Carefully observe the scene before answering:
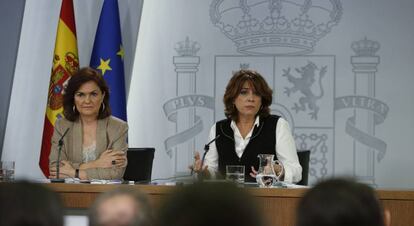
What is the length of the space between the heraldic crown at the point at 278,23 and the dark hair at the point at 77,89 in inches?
74.3

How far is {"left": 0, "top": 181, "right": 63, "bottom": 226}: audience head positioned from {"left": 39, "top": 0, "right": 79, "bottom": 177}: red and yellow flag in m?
4.63

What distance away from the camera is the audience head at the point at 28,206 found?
1.18 metres

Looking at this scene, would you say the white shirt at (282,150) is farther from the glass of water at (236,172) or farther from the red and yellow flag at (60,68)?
the red and yellow flag at (60,68)

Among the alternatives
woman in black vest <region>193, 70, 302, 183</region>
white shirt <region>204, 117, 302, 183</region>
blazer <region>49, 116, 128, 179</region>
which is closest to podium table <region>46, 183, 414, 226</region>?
white shirt <region>204, 117, 302, 183</region>

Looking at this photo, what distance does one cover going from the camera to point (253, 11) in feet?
20.8

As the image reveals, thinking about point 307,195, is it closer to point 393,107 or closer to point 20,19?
point 393,107

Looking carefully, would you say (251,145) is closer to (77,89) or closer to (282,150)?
(282,150)

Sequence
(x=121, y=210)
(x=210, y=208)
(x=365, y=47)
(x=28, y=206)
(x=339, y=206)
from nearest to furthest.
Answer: (x=210, y=208), (x=28, y=206), (x=339, y=206), (x=121, y=210), (x=365, y=47)

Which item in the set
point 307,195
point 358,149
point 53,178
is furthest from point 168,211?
point 358,149

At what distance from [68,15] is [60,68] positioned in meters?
0.46

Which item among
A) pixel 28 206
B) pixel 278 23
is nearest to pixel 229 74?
pixel 278 23

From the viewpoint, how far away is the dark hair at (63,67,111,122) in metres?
4.69

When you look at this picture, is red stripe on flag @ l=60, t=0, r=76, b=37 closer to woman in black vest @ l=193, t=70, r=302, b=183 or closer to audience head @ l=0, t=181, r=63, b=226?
woman in black vest @ l=193, t=70, r=302, b=183

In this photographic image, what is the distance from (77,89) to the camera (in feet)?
15.4
